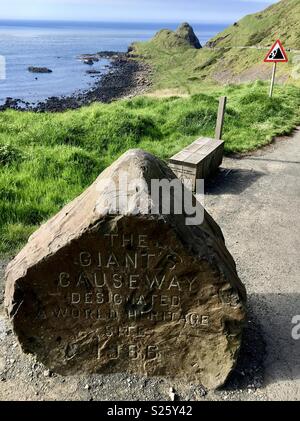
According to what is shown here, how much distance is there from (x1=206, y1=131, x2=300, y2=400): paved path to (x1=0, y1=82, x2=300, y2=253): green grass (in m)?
1.42

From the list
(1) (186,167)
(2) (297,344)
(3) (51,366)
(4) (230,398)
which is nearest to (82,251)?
(3) (51,366)

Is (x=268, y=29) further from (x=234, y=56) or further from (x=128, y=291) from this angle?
(x=128, y=291)

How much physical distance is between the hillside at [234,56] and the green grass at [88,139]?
49.6ft

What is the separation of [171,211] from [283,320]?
2.39 metres

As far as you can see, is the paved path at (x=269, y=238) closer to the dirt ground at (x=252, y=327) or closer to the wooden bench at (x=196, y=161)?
the dirt ground at (x=252, y=327)

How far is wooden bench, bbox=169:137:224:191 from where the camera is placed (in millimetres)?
8188

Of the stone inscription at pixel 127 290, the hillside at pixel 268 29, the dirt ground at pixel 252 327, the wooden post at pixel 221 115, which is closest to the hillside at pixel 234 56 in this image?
the hillside at pixel 268 29

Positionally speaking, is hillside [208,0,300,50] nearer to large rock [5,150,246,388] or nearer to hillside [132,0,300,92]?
hillside [132,0,300,92]

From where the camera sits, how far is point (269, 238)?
272 inches

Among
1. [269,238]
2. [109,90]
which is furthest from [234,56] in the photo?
[269,238]

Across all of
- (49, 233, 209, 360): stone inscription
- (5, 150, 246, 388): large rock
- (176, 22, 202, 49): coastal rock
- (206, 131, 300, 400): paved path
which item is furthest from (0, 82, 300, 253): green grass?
(176, 22, 202, 49): coastal rock

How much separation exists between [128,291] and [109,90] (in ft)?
130

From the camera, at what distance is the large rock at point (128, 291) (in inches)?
138
